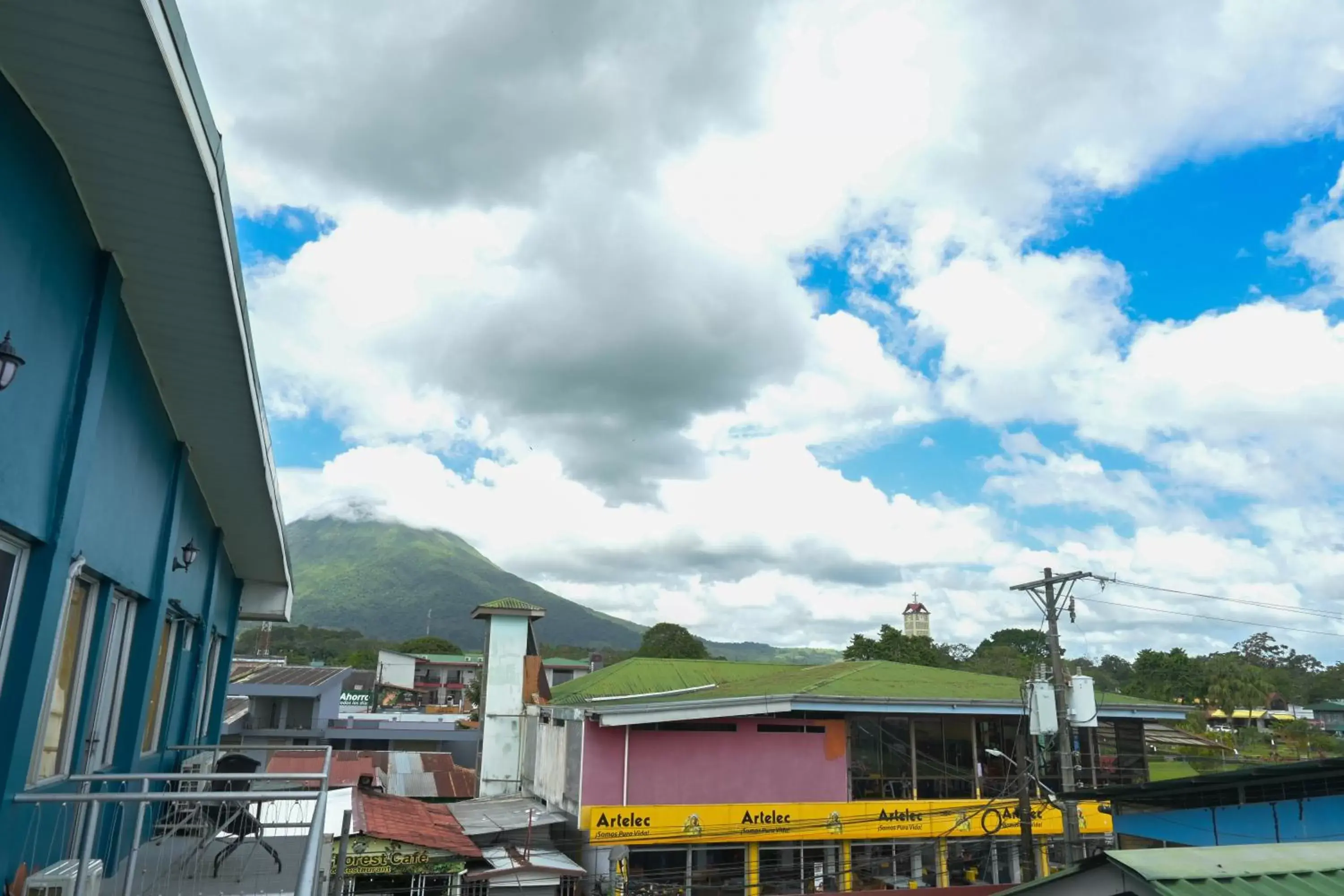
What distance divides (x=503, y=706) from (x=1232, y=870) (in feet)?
87.4

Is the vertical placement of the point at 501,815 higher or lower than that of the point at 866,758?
lower

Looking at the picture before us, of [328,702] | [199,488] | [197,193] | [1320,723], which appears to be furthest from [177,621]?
[1320,723]

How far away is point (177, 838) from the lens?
27.9 ft

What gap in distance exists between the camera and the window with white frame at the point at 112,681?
23.8 ft

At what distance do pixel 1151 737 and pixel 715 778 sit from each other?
554 inches

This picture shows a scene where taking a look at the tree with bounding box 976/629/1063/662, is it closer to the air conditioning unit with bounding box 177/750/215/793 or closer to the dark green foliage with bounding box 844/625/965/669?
the dark green foliage with bounding box 844/625/965/669

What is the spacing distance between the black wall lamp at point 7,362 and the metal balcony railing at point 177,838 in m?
2.06

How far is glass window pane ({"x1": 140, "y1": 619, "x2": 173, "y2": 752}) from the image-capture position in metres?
9.67

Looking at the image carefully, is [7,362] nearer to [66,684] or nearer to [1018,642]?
[66,684]

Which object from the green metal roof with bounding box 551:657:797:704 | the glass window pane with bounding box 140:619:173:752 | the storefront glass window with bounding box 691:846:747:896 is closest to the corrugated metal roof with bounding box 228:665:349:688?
the green metal roof with bounding box 551:657:797:704

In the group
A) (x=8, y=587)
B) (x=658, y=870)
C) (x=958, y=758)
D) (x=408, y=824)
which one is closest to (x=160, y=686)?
(x=8, y=587)

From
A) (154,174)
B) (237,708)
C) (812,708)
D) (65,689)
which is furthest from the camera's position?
(237,708)

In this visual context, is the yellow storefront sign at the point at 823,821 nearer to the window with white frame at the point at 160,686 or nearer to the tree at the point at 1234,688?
the window with white frame at the point at 160,686

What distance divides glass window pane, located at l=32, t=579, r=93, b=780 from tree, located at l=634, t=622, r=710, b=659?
72571mm
